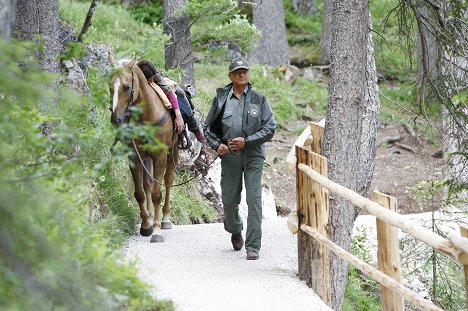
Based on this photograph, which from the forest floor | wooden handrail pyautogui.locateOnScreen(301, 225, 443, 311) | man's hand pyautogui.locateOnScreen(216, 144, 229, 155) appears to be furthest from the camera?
the forest floor

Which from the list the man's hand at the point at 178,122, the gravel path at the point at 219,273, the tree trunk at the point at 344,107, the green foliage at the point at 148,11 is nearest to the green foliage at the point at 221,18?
the man's hand at the point at 178,122

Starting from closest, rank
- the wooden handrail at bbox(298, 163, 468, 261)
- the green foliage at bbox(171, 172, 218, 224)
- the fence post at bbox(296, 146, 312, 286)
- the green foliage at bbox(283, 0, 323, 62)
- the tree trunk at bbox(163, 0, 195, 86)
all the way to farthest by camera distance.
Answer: the wooden handrail at bbox(298, 163, 468, 261) → the fence post at bbox(296, 146, 312, 286) → the green foliage at bbox(171, 172, 218, 224) → the tree trunk at bbox(163, 0, 195, 86) → the green foliage at bbox(283, 0, 323, 62)

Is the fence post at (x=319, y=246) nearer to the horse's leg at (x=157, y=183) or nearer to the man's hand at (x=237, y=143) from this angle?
the man's hand at (x=237, y=143)

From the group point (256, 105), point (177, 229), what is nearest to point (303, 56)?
point (177, 229)

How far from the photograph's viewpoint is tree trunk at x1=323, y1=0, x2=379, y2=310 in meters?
10.3

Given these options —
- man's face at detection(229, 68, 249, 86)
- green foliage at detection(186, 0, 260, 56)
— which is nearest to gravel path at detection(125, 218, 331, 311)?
man's face at detection(229, 68, 249, 86)

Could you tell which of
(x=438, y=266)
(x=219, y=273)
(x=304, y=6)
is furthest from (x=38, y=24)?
(x=304, y=6)

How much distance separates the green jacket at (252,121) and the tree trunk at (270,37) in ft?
53.2

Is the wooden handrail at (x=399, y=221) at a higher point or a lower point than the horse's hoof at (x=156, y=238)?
higher

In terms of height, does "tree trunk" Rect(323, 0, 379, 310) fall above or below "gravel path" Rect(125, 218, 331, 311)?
above

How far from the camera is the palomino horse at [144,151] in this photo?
35.8 ft

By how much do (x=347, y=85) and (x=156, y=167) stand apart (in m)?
3.17

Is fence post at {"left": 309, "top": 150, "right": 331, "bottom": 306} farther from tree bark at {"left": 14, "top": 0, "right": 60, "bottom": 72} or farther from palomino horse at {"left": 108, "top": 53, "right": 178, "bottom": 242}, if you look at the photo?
tree bark at {"left": 14, "top": 0, "right": 60, "bottom": 72}

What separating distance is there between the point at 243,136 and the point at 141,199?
229 centimetres
